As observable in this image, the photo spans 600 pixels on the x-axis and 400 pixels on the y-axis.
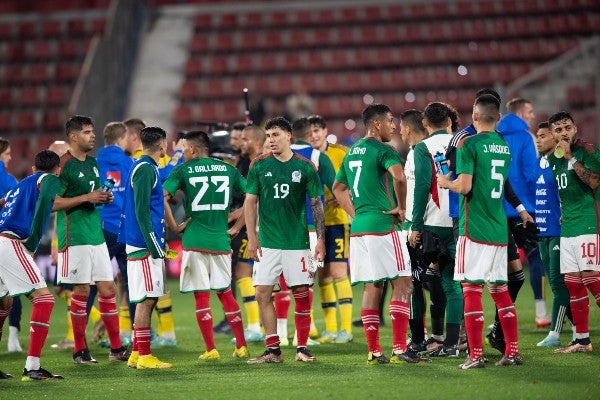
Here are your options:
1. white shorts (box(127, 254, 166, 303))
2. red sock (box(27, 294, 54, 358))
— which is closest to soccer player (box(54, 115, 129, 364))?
white shorts (box(127, 254, 166, 303))

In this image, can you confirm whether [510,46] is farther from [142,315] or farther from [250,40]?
[142,315]

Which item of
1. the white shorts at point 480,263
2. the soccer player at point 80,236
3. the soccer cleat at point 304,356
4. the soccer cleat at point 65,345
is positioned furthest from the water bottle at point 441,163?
the soccer cleat at point 65,345

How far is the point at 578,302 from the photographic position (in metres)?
8.38

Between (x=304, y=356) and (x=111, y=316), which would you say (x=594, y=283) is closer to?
(x=304, y=356)

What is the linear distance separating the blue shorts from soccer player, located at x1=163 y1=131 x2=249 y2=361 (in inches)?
58.2

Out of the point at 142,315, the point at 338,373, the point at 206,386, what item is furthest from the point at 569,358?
the point at 142,315

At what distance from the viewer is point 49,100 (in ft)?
76.3

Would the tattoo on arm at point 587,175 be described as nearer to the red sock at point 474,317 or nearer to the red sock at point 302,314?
the red sock at point 474,317

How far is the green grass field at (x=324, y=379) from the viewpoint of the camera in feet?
21.3

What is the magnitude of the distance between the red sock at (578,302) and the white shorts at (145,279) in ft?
11.2

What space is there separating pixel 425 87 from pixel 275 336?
14953 mm

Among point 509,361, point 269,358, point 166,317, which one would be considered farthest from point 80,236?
point 509,361

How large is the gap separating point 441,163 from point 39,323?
3.43 meters

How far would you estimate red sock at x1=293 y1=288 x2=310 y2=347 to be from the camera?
8.30 m
